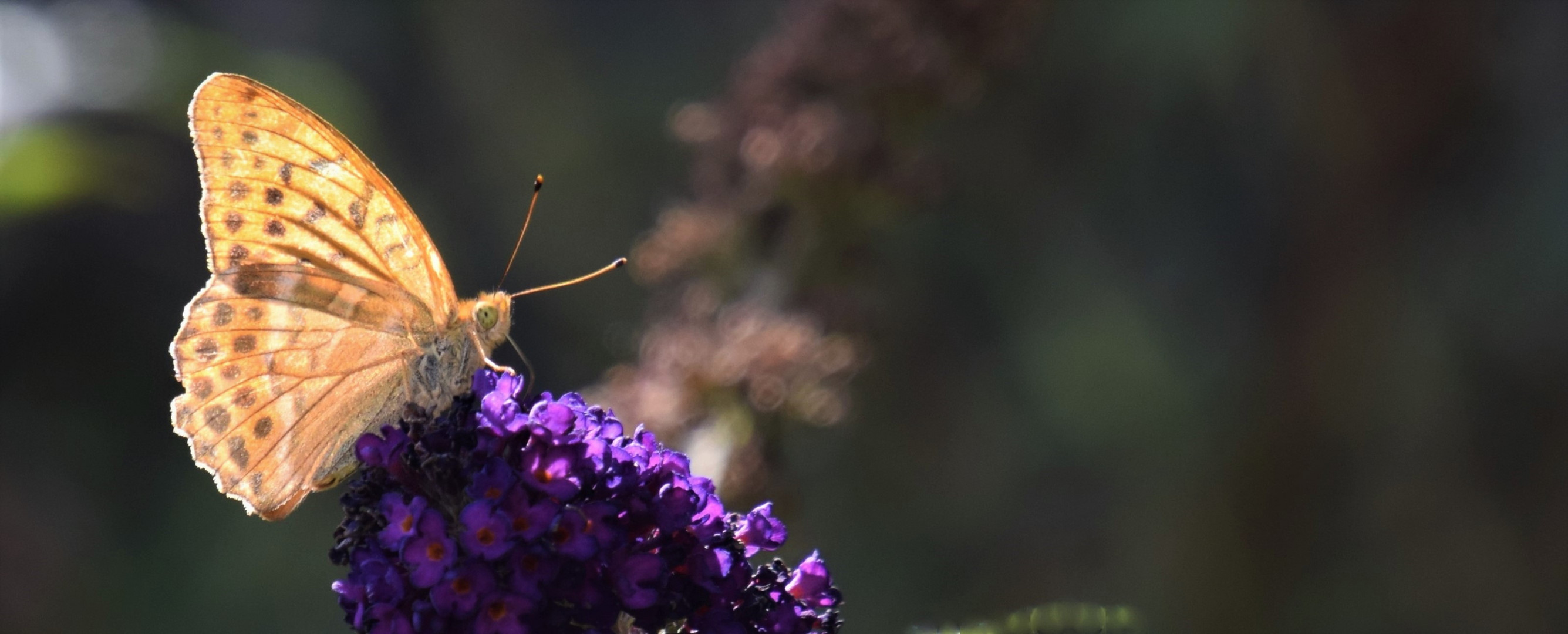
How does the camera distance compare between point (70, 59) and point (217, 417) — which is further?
point (70, 59)

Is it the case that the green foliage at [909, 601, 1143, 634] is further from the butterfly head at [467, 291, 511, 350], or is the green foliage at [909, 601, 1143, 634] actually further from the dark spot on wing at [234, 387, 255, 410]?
the dark spot on wing at [234, 387, 255, 410]

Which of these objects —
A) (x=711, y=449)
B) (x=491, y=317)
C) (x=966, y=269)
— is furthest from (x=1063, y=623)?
(x=966, y=269)

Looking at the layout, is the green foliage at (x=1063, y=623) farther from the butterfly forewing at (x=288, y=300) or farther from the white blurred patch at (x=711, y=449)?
the butterfly forewing at (x=288, y=300)

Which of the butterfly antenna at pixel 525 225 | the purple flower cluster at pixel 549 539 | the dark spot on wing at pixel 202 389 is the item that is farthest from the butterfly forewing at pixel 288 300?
the purple flower cluster at pixel 549 539

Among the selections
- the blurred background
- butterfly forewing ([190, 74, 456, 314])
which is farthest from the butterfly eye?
the blurred background

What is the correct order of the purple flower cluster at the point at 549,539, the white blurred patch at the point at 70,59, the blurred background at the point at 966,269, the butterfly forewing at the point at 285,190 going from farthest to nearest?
the blurred background at the point at 966,269 → the white blurred patch at the point at 70,59 → the butterfly forewing at the point at 285,190 → the purple flower cluster at the point at 549,539

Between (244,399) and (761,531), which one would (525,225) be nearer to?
(244,399)

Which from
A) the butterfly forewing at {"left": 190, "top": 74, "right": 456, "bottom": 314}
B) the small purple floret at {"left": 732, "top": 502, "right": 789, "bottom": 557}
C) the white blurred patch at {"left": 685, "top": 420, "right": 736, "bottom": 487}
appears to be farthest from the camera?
the white blurred patch at {"left": 685, "top": 420, "right": 736, "bottom": 487}
